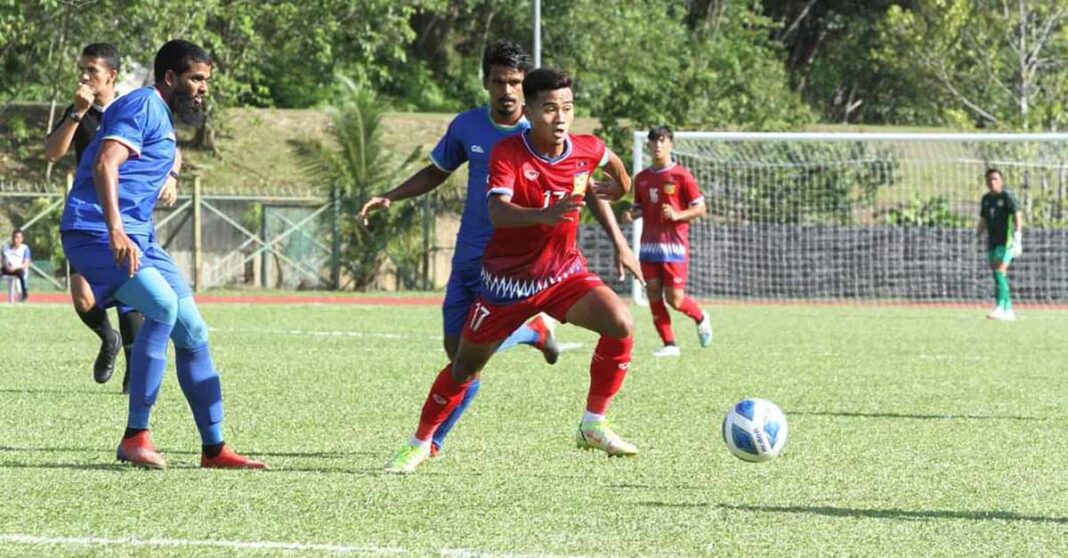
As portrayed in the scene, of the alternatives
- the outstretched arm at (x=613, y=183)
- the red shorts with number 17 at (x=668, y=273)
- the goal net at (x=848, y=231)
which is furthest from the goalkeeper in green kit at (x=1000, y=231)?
the outstretched arm at (x=613, y=183)

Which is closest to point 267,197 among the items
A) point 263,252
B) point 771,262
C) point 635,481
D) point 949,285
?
point 263,252

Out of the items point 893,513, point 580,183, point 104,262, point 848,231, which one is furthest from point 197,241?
point 893,513

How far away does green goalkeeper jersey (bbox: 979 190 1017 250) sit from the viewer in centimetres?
2230

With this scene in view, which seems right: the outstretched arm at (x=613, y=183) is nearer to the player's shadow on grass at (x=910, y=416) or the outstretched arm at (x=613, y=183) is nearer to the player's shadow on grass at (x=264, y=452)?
the player's shadow on grass at (x=264, y=452)

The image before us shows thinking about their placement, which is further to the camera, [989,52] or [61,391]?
[989,52]

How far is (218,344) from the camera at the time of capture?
1560 cm

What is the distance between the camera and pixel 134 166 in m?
7.36

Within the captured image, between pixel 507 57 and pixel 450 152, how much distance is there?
2.12ft

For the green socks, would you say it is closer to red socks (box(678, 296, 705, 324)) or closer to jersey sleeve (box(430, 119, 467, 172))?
red socks (box(678, 296, 705, 324))

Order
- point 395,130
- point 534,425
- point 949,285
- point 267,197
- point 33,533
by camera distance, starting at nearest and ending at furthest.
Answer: point 33,533 < point 534,425 < point 949,285 < point 267,197 < point 395,130

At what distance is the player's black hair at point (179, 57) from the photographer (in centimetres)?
737

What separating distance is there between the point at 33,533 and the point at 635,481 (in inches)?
100

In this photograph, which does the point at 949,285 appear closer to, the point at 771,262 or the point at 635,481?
the point at 771,262

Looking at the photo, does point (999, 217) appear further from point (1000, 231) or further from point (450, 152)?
point (450, 152)
